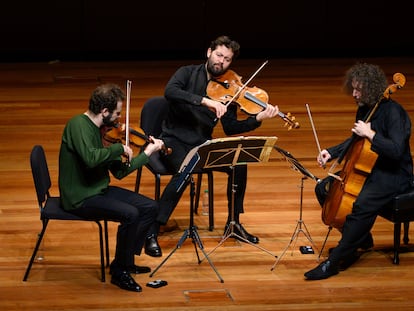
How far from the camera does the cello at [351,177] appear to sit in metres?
5.20

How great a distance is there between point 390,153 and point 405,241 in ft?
2.96

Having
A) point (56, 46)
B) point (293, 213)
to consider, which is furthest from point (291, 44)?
point (293, 213)

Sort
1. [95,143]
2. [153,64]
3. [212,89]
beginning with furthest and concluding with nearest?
1. [153,64]
2. [212,89]
3. [95,143]

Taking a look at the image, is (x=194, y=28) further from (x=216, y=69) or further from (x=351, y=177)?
(x=351, y=177)

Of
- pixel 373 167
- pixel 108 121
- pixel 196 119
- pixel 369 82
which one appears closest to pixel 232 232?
pixel 196 119

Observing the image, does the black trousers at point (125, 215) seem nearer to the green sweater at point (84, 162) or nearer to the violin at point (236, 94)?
the green sweater at point (84, 162)

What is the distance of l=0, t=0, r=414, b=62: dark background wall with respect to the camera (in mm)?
11234

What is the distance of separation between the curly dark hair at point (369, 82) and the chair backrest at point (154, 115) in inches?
53.7

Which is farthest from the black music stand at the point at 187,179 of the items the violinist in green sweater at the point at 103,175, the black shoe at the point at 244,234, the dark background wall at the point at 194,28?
the dark background wall at the point at 194,28

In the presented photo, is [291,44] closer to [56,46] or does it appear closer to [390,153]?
[56,46]

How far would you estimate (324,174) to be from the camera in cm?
714

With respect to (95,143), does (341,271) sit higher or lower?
lower

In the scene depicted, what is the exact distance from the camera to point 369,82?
17.2ft

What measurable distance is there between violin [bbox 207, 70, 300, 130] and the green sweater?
0.79 metres
